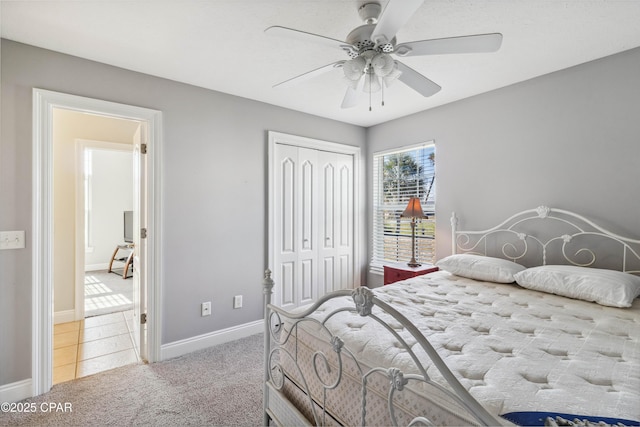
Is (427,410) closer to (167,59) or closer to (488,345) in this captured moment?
(488,345)

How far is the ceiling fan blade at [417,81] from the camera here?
184cm

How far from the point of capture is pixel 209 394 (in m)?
2.14

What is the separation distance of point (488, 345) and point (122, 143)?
440 centimetres

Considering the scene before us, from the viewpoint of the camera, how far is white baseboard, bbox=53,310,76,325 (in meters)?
3.47

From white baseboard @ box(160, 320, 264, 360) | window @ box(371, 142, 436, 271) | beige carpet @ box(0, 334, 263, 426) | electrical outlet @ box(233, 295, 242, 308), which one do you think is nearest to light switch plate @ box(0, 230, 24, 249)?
beige carpet @ box(0, 334, 263, 426)

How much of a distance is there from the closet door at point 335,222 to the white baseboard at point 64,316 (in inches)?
116

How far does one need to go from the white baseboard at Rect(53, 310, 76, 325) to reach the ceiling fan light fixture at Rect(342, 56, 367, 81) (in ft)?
13.4

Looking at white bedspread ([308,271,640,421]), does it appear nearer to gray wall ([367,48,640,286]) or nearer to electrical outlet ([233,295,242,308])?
gray wall ([367,48,640,286])

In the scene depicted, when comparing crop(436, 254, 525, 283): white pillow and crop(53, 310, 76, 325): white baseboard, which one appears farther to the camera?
crop(53, 310, 76, 325): white baseboard

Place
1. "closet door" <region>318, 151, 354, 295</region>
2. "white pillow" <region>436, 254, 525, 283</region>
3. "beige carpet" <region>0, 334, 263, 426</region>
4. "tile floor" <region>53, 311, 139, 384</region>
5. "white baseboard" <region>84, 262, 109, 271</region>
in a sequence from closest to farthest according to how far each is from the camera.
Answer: "beige carpet" <region>0, 334, 263, 426</region>, "white pillow" <region>436, 254, 525, 283</region>, "tile floor" <region>53, 311, 139, 384</region>, "closet door" <region>318, 151, 354, 295</region>, "white baseboard" <region>84, 262, 109, 271</region>

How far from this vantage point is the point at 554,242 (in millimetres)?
2512

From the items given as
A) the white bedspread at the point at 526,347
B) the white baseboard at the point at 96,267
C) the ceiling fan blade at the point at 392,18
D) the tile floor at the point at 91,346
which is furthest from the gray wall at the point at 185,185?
the white baseboard at the point at 96,267

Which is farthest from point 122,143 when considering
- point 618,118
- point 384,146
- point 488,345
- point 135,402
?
point 618,118

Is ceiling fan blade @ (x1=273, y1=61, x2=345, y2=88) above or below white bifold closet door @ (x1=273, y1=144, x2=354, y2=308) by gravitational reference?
above
